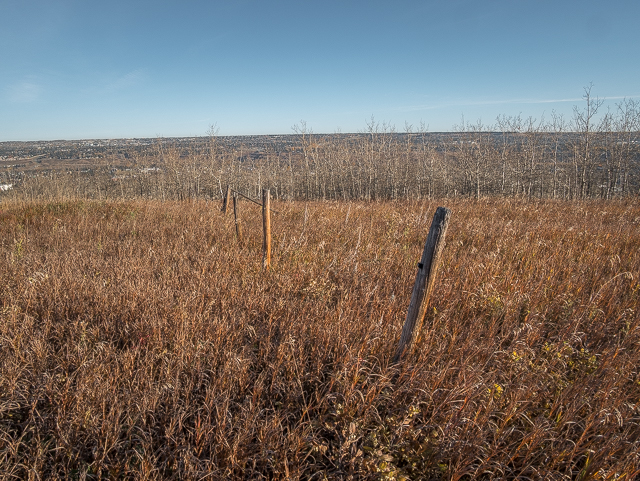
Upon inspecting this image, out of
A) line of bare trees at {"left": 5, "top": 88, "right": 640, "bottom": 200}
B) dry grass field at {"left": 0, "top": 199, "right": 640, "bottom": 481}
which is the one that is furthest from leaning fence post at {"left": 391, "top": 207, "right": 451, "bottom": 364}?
line of bare trees at {"left": 5, "top": 88, "right": 640, "bottom": 200}

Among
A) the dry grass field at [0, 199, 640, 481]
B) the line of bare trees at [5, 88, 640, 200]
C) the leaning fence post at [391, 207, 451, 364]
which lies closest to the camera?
the dry grass field at [0, 199, 640, 481]

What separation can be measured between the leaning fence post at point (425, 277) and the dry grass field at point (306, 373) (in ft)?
0.40

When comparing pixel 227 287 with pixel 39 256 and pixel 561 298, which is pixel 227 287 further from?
pixel 561 298

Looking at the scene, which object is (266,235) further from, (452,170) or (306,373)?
(452,170)

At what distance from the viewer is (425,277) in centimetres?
219

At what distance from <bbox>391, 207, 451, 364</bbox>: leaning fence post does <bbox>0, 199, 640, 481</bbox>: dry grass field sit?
0.12 m

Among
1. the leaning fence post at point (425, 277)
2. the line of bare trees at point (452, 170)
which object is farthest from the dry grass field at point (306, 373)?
Answer: the line of bare trees at point (452, 170)

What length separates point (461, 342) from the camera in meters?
2.55

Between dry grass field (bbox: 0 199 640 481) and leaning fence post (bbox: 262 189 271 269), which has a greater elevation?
leaning fence post (bbox: 262 189 271 269)

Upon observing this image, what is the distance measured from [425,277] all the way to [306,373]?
1.08 m

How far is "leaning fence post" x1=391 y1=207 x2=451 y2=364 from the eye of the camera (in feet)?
6.89

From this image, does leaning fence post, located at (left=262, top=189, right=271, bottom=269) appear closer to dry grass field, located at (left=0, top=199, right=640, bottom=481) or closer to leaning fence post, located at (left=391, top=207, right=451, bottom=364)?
dry grass field, located at (left=0, top=199, right=640, bottom=481)

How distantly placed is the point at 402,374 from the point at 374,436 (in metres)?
0.50

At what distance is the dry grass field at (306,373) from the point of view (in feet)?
5.11
